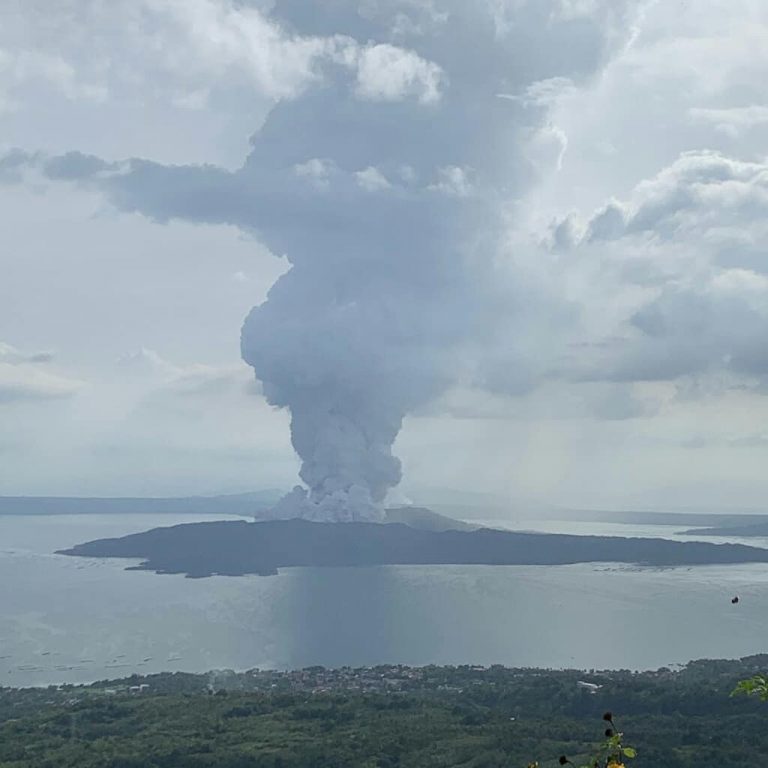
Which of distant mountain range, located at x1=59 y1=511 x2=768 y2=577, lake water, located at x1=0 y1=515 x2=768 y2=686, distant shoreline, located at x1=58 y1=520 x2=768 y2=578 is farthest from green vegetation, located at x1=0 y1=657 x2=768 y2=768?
distant mountain range, located at x1=59 y1=511 x2=768 y2=577

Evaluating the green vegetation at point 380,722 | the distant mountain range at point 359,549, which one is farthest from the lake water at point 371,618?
the green vegetation at point 380,722

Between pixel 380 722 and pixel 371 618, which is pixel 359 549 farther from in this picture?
pixel 380 722

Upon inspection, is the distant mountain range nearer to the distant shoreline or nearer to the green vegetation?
the distant shoreline

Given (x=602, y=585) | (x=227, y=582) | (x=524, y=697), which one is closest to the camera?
(x=524, y=697)

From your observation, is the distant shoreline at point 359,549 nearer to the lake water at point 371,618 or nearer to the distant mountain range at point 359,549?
the distant mountain range at point 359,549

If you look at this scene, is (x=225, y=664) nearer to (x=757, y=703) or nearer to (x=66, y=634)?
(x=66, y=634)

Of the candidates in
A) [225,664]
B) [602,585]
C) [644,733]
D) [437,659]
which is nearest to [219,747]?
[644,733]
